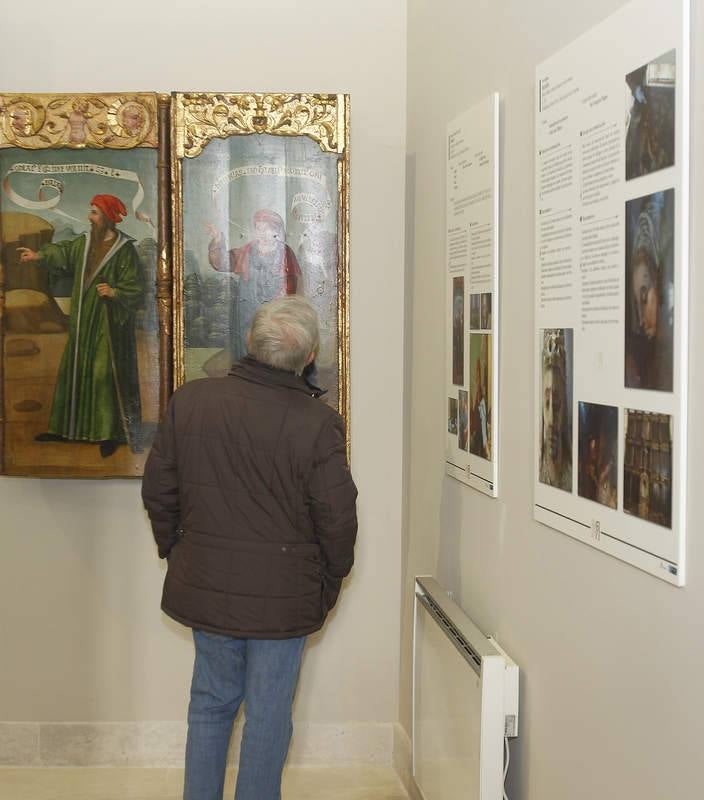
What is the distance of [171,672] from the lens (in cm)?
437

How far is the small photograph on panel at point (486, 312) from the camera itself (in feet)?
9.58

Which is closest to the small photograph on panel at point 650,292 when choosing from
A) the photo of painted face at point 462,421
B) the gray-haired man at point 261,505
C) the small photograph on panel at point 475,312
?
the small photograph on panel at point 475,312

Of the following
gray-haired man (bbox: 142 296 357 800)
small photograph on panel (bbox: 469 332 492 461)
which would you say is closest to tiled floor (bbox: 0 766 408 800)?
gray-haired man (bbox: 142 296 357 800)

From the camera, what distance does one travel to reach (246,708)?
330 cm

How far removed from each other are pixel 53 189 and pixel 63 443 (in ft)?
3.23

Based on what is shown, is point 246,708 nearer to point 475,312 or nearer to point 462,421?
point 462,421

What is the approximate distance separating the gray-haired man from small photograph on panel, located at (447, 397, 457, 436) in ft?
1.26

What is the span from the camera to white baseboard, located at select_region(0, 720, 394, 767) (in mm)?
4328

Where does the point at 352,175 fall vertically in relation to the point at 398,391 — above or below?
above

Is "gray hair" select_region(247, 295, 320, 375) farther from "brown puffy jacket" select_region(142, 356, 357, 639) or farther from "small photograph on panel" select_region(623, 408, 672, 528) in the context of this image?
"small photograph on panel" select_region(623, 408, 672, 528)

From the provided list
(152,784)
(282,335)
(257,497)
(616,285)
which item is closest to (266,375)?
(282,335)

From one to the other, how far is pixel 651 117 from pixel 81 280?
271 cm

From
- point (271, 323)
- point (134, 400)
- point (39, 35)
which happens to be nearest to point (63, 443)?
point (134, 400)

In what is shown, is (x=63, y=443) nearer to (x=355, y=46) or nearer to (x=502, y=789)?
(x=355, y=46)
